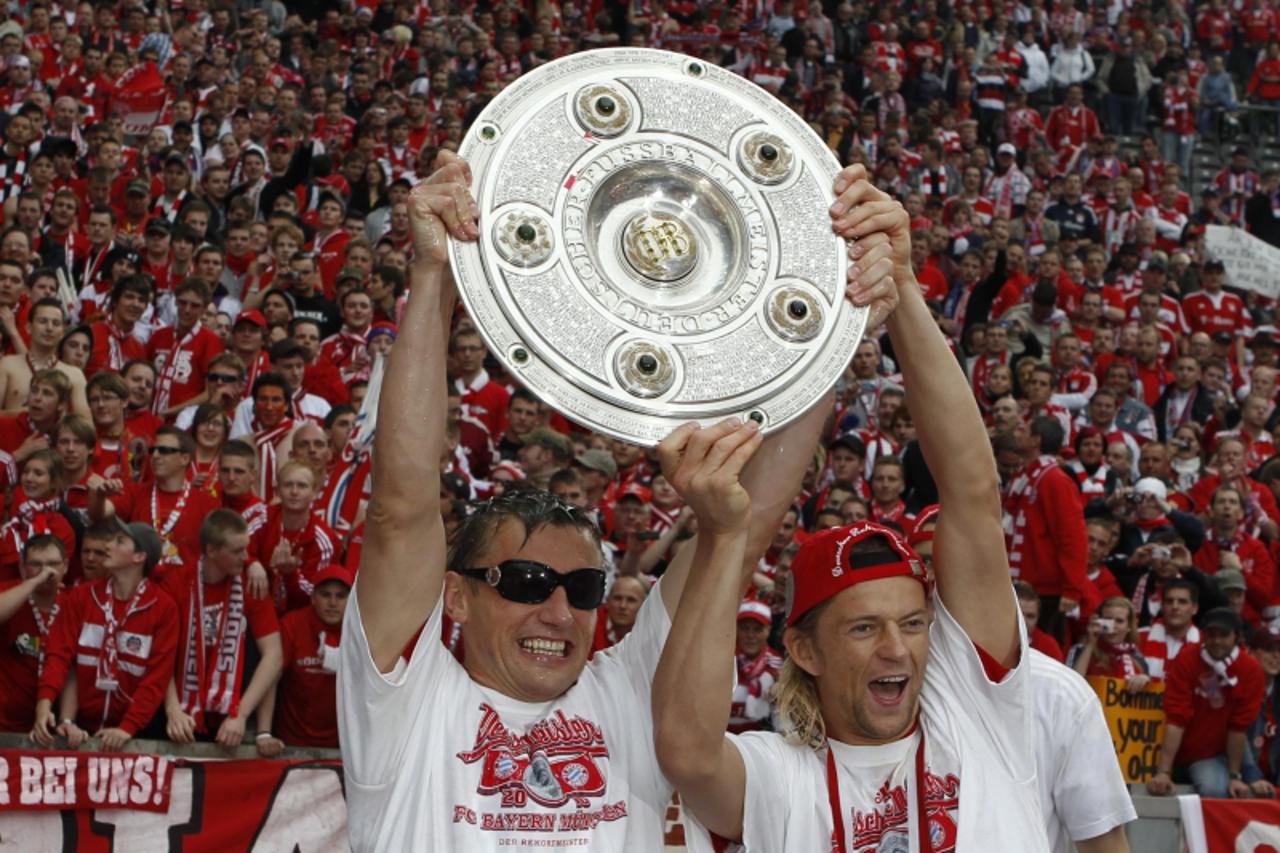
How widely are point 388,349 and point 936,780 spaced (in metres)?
6.88

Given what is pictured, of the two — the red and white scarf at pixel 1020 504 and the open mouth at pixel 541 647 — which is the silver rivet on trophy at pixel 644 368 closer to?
the open mouth at pixel 541 647

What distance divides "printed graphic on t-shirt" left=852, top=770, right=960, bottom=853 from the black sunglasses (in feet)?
2.13

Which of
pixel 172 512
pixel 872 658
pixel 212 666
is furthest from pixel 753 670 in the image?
pixel 872 658

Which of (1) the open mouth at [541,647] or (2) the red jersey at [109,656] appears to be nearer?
(1) the open mouth at [541,647]

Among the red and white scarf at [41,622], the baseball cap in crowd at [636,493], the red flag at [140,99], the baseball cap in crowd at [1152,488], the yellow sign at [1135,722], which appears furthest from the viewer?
the red flag at [140,99]

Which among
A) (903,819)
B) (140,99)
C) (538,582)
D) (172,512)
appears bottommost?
(903,819)

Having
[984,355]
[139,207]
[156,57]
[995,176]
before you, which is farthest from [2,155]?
[995,176]

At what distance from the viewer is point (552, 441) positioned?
31.1ft

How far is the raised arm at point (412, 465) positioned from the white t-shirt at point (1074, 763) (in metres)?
1.63

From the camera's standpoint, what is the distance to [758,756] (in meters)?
3.37

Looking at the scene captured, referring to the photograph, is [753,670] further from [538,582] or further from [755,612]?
[538,582]

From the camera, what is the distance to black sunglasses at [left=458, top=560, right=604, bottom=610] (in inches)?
134

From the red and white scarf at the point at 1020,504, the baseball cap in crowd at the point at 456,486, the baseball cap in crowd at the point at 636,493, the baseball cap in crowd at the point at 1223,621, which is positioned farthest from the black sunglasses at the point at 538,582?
the red and white scarf at the point at 1020,504

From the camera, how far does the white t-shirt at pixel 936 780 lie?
330 cm
